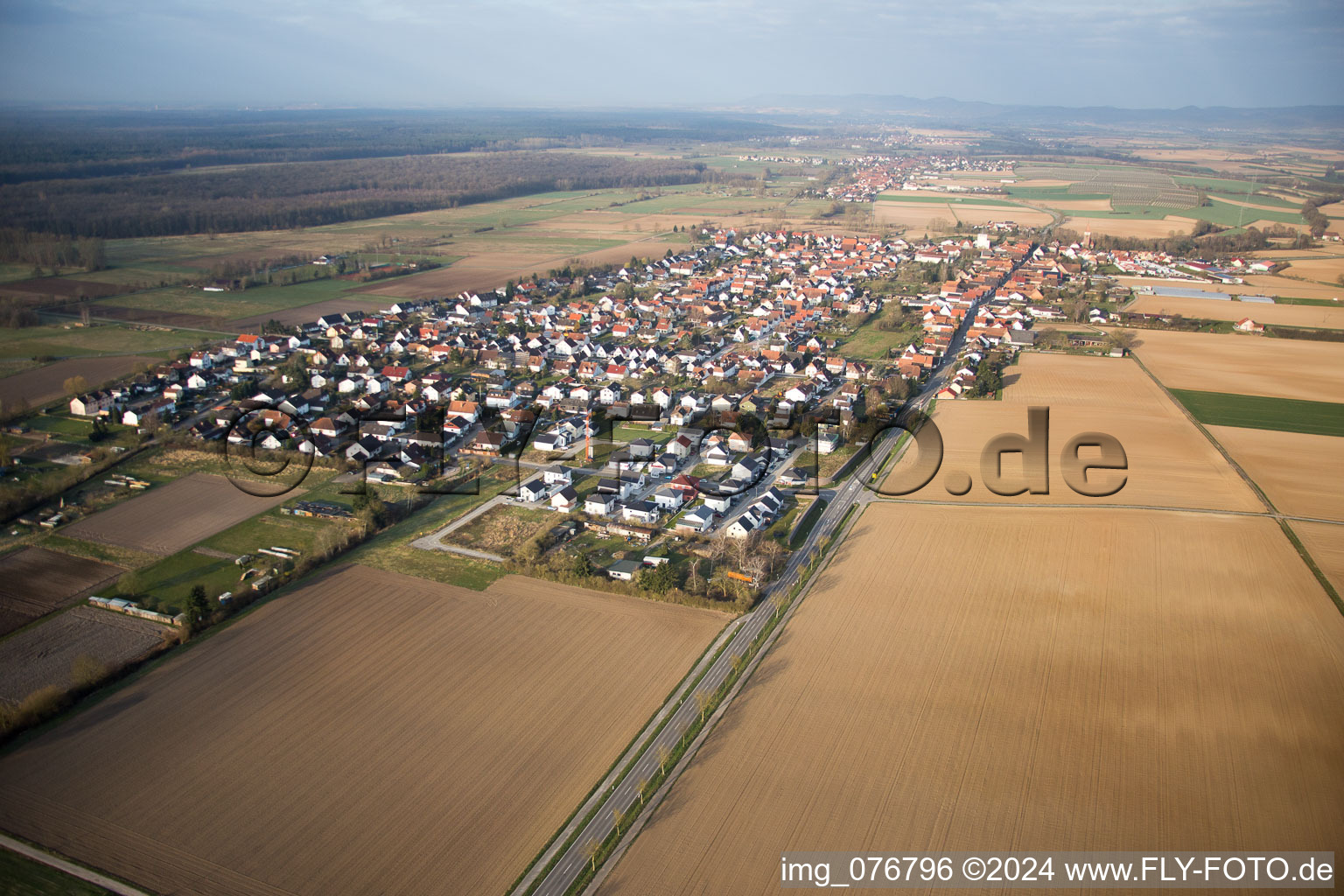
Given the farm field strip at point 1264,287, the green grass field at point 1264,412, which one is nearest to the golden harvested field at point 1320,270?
the farm field strip at point 1264,287

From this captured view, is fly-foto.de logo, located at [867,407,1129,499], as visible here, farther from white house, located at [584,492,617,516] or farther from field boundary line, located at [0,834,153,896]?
field boundary line, located at [0,834,153,896]

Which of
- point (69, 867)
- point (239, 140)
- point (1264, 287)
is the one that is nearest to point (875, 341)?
point (1264, 287)

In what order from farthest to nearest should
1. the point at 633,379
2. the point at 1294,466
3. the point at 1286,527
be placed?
the point at 633,379 < the point at 1294,466 < the point at 1286,527

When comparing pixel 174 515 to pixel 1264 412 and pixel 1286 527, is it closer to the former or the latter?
pixel 1286 527

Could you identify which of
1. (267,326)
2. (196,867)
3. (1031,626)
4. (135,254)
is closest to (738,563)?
(1031,626)

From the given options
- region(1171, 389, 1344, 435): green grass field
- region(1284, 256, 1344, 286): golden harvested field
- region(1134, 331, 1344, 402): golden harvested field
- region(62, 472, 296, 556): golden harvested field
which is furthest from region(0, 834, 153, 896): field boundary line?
region(1284, 256, 1344, 286): golden harvested field

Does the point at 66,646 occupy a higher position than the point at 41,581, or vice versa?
the point at 41,581

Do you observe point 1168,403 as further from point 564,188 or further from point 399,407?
point 564,188
